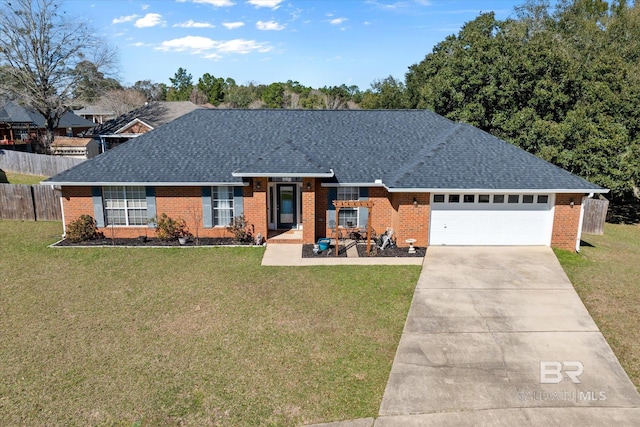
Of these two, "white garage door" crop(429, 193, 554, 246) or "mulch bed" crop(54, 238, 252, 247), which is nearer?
"white garage door" crop(429, 193, 554, 246)

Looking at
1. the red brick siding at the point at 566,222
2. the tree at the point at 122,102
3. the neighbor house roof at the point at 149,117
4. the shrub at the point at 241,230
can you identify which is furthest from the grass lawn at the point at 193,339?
the tree at the point at 122,102

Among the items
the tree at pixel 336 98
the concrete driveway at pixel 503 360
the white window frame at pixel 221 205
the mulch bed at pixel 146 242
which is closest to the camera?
the concrete driveway at pixel 503 360

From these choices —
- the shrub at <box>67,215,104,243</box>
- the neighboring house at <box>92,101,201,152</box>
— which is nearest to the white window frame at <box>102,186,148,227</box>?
the shrub at <box>67,215,104,243</box>

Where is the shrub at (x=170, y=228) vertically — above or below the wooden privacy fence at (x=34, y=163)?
below

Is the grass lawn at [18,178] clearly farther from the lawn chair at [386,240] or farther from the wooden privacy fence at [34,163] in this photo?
the lawn chair at [386,240]

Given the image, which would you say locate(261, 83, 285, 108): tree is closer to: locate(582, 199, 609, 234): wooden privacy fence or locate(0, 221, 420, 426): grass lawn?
locate(582, 199, 609, 234): wooden privacy fence

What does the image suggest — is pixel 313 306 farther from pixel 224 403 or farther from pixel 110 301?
pixel 110 301
